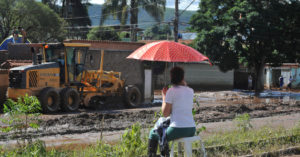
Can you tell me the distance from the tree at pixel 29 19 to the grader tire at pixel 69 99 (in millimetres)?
21497

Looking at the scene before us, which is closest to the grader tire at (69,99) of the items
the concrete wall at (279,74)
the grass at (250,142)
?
the grass at (250,142)

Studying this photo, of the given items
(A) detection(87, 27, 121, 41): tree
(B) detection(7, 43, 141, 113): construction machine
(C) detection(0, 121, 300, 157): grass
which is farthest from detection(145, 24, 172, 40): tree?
(C) detection(0, 121, 300, 157): grass

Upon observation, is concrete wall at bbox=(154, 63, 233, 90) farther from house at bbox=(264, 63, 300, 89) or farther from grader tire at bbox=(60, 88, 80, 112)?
grader tire at bbox=(60, 88, 80, 112)

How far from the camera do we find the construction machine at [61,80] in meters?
15.9

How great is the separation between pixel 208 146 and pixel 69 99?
9518 mm

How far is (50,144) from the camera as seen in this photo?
9578 mm

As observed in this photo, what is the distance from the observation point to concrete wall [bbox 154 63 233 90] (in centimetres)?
3778

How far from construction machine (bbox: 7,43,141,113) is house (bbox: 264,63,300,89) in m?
30.7

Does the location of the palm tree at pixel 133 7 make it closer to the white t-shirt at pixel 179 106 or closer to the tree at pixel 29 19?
the tree at pixel 29 19

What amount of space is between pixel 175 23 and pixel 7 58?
37.0ft

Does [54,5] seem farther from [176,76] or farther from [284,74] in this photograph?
[176,76]

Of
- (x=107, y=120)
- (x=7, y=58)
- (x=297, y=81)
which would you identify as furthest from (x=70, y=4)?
(x=107, y=120)

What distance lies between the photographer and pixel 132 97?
20312mm

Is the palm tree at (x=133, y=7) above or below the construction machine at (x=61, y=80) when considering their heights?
above
